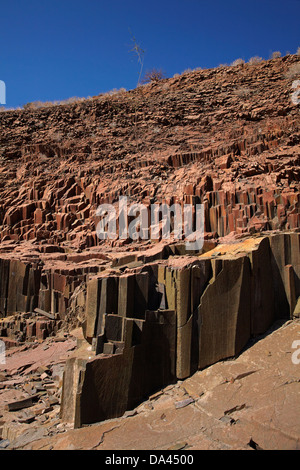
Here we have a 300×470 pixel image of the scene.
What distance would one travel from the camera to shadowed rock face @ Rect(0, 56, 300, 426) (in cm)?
623

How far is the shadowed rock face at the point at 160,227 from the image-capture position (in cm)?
623

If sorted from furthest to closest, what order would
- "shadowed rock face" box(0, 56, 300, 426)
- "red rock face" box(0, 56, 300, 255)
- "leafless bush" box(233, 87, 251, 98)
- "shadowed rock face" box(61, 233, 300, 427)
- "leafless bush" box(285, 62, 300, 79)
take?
"leafless bush" box(233, 87, 251, 98), "leafless bush" box(285, 62, 300, 79), "red rock face" box(0, 56, 300, 255), "shadowed rock face" box(0, 56, 300, 426), "shadowed rock face" box(61, 233, 300, 427)

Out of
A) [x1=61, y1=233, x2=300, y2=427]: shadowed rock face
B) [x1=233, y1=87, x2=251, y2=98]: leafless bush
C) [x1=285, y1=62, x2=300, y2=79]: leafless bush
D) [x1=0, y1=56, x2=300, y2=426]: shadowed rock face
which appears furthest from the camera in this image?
[x1=233, y1=87, x2=251, y2=98]: leafless bush

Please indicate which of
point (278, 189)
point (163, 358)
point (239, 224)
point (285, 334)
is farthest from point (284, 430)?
point (278, 189)

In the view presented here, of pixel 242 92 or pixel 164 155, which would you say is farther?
pixel 242 92

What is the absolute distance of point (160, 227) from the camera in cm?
1267

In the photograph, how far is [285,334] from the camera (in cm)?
707

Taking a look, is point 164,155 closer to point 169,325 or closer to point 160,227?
point 160,227

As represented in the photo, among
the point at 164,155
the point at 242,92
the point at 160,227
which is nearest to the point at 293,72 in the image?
the point at 242,92

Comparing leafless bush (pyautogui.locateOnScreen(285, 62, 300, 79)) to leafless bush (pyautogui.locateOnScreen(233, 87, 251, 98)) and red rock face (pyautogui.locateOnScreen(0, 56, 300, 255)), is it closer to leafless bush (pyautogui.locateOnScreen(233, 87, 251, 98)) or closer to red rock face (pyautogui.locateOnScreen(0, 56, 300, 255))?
red rock face (pyautogui.locateOnScreen(0, 56, 300, 255))

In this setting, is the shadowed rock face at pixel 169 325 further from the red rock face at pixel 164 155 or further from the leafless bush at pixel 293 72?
the leafless bush at pixel 293 72

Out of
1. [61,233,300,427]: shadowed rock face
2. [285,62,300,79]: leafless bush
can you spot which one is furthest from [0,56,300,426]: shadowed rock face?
[285,62,300,79]: leafless bush

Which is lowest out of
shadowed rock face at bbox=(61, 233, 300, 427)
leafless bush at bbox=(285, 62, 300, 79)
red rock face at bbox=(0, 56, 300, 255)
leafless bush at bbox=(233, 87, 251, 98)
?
shadowed rock face at bbox=(61, 233, 300, 427)

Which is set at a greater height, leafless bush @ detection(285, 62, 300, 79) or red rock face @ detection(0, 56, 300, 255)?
leafless bush @ detection(285, 62, 300, 79)
